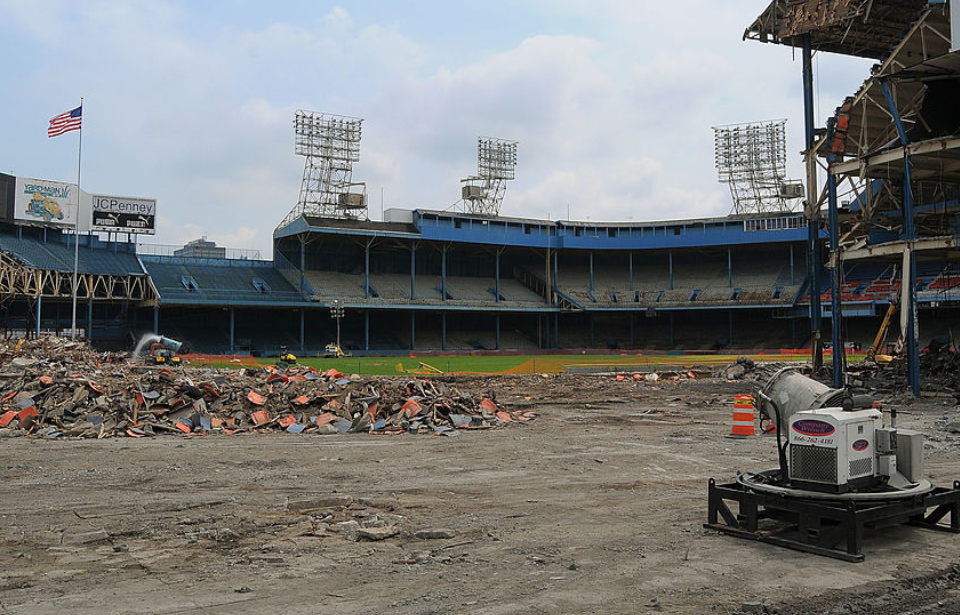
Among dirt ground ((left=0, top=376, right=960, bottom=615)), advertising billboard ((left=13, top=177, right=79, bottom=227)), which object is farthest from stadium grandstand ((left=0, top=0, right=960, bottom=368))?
dirt ground ((left=0, top=376, right=960, bottom=615))

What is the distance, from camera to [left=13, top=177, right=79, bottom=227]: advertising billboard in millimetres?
58344

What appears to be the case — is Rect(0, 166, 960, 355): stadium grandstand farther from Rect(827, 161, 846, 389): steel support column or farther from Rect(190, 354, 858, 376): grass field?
Rect(827, 161, 846, 389): steel support column

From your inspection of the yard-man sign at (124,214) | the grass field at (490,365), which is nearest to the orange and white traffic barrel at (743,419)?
the grass field at (490,365)

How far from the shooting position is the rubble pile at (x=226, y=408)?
19.3 meters

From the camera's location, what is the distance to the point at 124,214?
212 feet

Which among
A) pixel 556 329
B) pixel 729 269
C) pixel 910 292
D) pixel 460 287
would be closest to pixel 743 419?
pixel 910 292

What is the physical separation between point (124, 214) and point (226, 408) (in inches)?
2011

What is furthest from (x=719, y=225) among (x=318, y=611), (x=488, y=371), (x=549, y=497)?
(x=318, y=611)

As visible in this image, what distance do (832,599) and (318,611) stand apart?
4.51m

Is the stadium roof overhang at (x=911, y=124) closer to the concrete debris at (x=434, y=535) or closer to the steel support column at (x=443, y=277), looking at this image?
the concrete debris at (x=434, y=535)

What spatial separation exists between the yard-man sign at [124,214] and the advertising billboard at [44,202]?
7.37 ft

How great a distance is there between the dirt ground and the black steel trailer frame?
17cm

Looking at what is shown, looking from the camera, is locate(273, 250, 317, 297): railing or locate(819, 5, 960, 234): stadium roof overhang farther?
locate(273, 250, 317, 297): railing

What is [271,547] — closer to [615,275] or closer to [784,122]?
[615,275]
